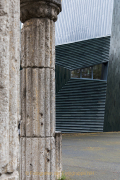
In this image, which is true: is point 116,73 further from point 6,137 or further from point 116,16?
point 6,137

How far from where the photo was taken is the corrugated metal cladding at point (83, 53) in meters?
18.9

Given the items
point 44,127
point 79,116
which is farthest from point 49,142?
point 79,116

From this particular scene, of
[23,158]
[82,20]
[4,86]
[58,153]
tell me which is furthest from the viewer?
[82,20]

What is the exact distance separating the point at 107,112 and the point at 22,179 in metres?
15.7

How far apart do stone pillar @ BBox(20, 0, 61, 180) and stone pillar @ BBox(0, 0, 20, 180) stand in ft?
7.65

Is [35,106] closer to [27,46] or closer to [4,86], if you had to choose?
[27,46]

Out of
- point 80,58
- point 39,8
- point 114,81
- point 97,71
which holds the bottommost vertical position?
point 114,81

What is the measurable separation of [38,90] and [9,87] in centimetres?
241

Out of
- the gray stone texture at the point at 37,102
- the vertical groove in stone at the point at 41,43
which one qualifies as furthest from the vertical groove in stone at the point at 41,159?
the vertical groove in stone at the point at 41,43

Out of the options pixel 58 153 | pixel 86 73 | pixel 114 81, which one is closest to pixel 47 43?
Result: pixel 58 153

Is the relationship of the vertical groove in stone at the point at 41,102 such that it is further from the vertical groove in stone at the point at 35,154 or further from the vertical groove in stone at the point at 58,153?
the vertical groove in stone at the point at 58,153

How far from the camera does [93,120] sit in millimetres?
18875

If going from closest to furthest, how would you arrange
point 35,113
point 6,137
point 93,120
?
point 6,137 → point 35,113 → point 93,120

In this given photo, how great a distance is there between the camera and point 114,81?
65.2 feet
